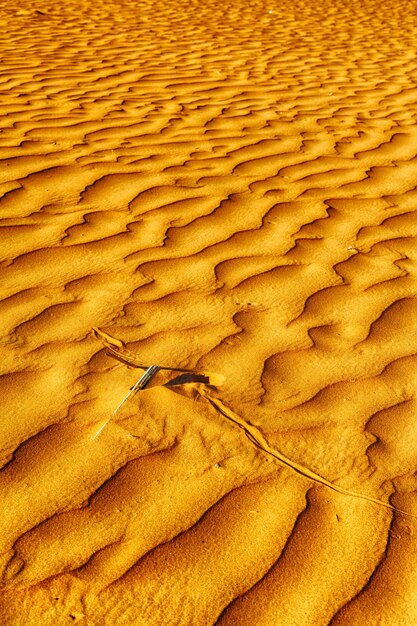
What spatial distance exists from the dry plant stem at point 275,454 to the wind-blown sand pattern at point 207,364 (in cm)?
1

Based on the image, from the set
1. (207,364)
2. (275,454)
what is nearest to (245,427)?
(275,454)

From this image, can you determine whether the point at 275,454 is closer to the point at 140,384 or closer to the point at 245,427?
the point at 245,427

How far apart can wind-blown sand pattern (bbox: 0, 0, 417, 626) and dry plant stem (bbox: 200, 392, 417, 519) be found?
0.4 inches

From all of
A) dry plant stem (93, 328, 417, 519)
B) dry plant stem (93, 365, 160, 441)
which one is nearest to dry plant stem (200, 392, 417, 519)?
dry plant stem (93, 328, 417, 519)

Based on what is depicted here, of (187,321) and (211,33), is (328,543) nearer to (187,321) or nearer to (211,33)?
(187,321)

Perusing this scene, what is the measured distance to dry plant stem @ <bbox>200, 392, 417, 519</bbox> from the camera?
177cm

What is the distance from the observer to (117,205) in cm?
342

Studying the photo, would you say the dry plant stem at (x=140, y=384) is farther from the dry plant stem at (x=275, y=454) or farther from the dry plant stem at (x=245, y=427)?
the dry plant stem at (x=275, y=454)

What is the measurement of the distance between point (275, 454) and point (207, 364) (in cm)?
44

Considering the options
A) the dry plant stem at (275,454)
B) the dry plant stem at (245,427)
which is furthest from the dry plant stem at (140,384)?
the dry plant stem at (275,454)

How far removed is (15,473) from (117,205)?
1.83m

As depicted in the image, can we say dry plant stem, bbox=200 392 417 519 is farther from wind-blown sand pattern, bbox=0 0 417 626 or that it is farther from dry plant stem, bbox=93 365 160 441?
dry plant stem, bbox=93 365 160 441

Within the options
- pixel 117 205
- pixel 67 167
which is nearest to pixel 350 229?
pixel 117 205

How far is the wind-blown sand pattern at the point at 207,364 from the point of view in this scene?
1.55 m
